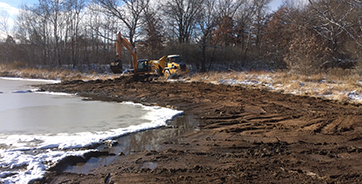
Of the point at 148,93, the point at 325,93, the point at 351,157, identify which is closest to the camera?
the point at 351,157

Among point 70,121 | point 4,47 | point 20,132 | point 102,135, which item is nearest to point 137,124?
point 102,135

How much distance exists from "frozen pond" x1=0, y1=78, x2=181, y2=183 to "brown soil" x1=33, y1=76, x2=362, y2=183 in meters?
0.78

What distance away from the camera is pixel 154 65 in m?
23.8

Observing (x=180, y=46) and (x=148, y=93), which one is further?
(x=180, y=46)

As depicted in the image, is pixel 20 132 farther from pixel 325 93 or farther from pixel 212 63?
pixel 212 63

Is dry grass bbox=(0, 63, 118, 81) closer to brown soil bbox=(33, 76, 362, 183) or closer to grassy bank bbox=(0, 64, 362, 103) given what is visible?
grassy bank bbox=(0, 64, 362, 103)

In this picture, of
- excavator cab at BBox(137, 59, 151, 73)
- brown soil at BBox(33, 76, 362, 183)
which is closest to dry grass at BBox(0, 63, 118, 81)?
excavator cab at BBox(137, 59, 151, 73)

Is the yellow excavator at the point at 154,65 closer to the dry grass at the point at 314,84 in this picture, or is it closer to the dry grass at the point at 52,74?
the dry grass at the point at 52,74

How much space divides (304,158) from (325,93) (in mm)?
8915

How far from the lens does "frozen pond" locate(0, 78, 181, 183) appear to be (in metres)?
Result: 4.41

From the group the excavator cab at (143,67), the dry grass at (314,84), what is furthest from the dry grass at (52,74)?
the dry grass at (314,84)

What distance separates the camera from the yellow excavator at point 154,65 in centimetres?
2086

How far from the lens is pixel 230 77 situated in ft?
59.5

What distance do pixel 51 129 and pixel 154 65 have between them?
57.7ft
